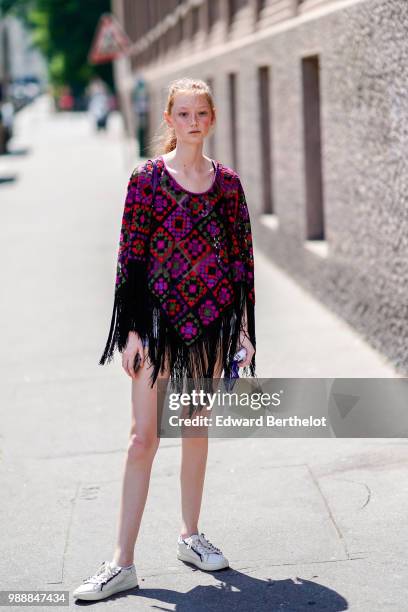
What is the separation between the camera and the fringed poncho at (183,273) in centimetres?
439

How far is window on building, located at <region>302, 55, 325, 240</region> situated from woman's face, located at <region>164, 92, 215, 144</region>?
6.98m

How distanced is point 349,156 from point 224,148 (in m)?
8.65

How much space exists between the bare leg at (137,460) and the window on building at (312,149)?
6.99m

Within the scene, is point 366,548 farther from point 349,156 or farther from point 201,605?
point 349,156

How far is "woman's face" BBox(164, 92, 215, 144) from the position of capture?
4383 mm

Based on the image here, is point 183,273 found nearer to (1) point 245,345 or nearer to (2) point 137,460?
(1) point 245,345

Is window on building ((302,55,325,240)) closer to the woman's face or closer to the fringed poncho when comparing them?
the fringed poncho

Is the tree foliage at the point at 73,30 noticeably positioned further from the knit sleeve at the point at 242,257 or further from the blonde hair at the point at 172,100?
the knit sleeve at the point at 242,257

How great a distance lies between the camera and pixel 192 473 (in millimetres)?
4719

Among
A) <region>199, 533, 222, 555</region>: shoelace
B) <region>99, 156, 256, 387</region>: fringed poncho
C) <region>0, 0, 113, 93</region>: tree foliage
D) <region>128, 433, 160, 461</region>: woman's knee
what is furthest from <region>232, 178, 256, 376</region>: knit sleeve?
<region>0, 0, 113, 93</region>: tree foliage

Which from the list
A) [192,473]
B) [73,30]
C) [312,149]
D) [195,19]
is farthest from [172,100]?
[73,30]

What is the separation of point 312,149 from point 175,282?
7.12 m

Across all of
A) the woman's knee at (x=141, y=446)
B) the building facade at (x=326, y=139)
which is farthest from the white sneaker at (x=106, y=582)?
the building facade at (x=326, y=139)

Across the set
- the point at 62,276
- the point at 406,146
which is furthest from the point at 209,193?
the point at 62,276
